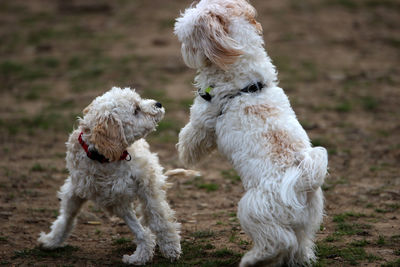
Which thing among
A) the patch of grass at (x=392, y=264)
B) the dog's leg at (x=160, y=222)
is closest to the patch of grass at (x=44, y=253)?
the dog's leg at (x=160, y=222)

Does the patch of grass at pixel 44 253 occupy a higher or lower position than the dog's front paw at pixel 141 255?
lower

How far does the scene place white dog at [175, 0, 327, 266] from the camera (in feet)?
12.6

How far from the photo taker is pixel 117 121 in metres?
4.39

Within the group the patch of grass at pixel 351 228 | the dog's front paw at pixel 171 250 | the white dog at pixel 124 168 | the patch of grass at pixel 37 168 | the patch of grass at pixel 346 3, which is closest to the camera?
the white dog at pixel 124 168

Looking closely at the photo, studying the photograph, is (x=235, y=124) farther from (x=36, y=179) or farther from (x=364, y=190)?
(x=36, y=179)

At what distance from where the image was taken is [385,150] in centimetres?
739

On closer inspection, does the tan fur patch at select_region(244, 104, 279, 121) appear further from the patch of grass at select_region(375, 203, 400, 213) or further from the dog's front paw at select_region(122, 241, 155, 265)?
the patch of grass at select_region(375, 203, 400, 213)

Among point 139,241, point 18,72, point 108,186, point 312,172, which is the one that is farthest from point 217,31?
point 18,72

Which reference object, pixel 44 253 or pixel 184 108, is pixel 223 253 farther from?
pixel 184 108

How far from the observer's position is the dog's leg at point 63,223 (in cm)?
488

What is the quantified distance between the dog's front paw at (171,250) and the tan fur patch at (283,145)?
1.34m

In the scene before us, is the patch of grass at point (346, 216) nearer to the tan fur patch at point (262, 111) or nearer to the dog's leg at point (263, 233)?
the dog's leg at point (263, 233)

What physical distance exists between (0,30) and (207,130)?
1243 centimetres

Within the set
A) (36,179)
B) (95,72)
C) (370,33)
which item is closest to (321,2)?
(370,33)
